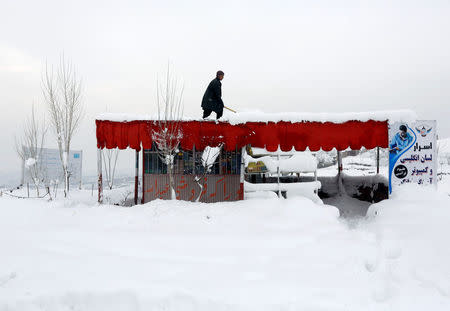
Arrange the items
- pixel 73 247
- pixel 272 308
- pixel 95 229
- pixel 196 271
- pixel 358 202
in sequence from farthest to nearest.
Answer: pixel 358 202
pixel 95 229
pixel 73 247
pixel 196 271
pixel 272 308

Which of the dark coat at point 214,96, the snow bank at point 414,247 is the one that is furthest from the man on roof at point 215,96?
the snow bank at point 414,247

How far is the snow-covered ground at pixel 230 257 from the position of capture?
4.26 metres

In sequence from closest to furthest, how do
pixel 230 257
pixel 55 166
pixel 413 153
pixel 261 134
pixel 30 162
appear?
pixel 230 257 → pixel 413 153 → pixel 261 134 → pixel 30 162 → pixel 55 166

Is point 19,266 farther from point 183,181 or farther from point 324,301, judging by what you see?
point 183,181

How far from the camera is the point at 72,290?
4.36 m

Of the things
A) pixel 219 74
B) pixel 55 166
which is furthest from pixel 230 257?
pixel 55 166

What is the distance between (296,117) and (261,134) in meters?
1.20

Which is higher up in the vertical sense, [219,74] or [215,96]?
[219,74]

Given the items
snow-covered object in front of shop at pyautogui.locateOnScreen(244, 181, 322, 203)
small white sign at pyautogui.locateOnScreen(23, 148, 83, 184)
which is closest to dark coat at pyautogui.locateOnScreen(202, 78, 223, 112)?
snow-covered object in front of shop at pyautogui.locateOnScreen(244, 181, 322, 203)

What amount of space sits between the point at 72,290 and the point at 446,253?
6425 mm

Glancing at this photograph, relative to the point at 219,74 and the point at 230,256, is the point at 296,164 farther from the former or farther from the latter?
the point at 230,256

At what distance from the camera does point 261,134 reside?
9.35 metres

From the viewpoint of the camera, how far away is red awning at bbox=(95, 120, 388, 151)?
9000 mm

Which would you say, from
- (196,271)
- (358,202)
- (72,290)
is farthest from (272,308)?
(358,202)
